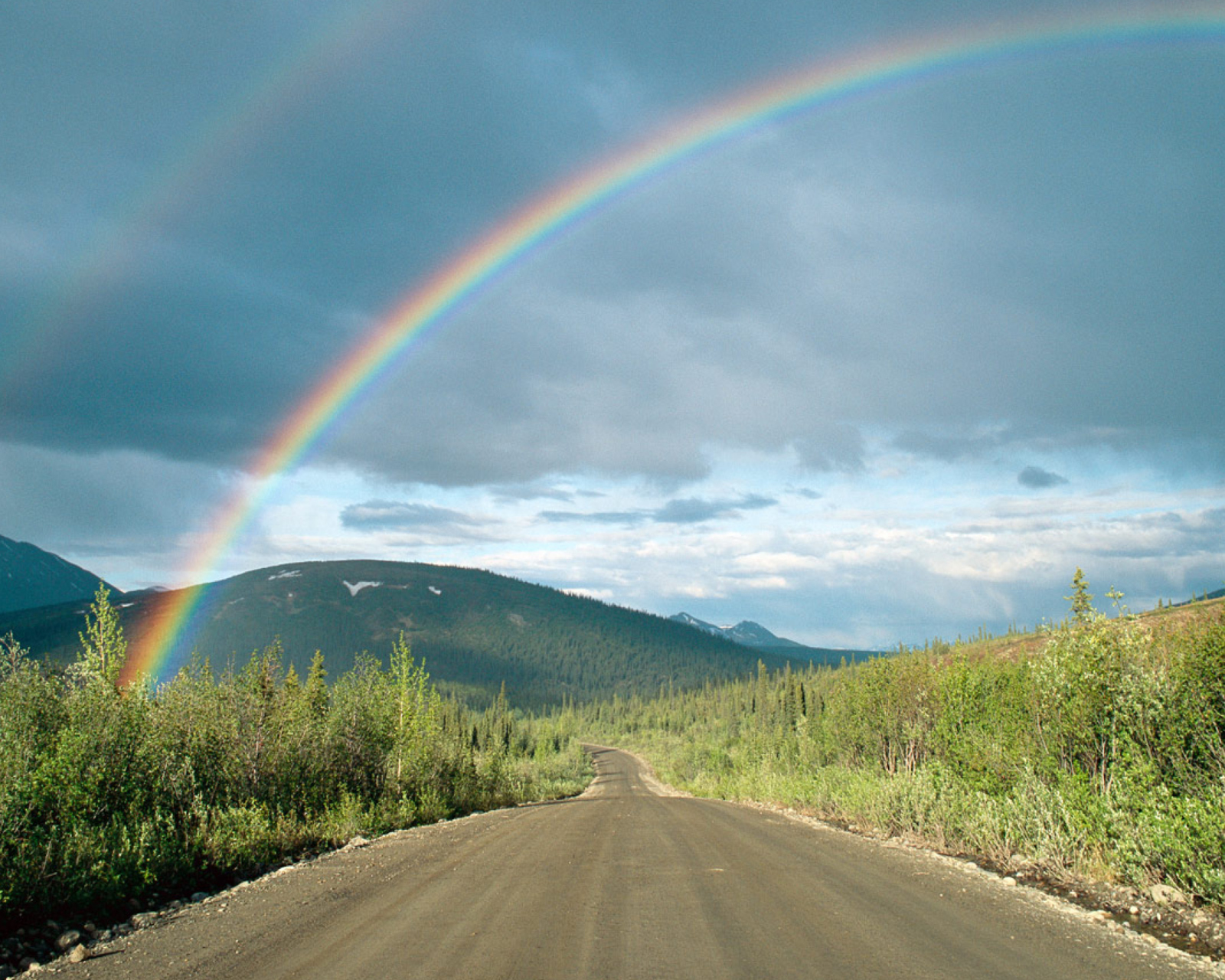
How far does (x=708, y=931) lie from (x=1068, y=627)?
13.4 meters

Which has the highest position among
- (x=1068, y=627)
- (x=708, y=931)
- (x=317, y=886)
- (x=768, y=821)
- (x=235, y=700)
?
(x=1068, y=627)

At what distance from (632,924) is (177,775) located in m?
10.3

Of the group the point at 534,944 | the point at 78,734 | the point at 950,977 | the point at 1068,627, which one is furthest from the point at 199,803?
the point at 1068,627

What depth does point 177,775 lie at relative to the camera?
13781 millimetres

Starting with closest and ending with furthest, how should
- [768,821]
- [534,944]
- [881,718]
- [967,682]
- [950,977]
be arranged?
A: [950,977]
[534,944]
[768,821]
[967,682]
[881,718]

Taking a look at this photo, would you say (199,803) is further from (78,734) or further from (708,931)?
(708,931)

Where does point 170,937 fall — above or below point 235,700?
below

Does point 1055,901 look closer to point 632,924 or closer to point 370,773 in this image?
point 632,924

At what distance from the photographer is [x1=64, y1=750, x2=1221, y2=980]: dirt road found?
673cm

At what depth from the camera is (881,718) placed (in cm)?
3397

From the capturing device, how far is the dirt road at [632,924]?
6727 mm

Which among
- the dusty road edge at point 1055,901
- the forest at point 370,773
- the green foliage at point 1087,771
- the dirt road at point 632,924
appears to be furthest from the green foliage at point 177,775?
the green foliage at point 1087,771

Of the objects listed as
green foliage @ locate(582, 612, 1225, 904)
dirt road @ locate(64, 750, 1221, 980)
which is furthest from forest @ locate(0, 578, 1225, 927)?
dirt road @ locate(64, 750, 1221, 980)

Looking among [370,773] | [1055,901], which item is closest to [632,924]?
[1055,901]
